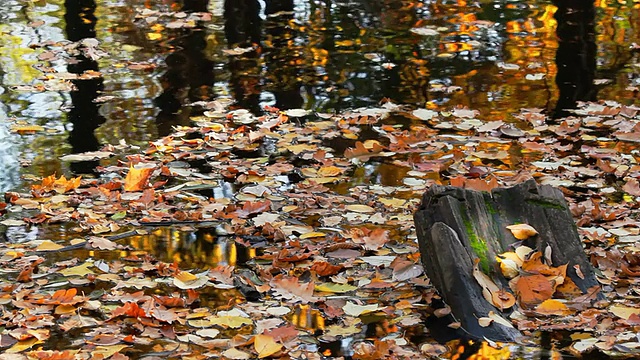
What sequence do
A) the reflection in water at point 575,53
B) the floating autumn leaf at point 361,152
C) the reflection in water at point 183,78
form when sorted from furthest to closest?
1. the reflection in water at point 575,53
2. the reflection in water at point 183,78
3. the floating autumn leaf at point 361,152

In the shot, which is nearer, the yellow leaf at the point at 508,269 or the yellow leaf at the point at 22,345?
the yellow leaf at the point at 22,345

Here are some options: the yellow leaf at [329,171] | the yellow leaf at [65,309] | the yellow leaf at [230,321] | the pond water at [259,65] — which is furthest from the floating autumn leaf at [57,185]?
the yellow leaf at [230,321]

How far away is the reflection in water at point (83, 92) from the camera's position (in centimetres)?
666

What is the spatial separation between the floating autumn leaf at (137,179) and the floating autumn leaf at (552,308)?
2.70 meters

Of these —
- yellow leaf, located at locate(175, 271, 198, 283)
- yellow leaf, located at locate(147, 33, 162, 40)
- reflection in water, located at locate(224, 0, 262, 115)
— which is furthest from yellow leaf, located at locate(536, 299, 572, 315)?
yellow leaf, located at locate(147, 33, 162, 40)

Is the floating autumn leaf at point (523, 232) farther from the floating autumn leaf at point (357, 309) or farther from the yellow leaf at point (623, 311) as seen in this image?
the floating autumn leaf at point (357, 309)

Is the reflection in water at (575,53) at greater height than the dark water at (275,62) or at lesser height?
greater

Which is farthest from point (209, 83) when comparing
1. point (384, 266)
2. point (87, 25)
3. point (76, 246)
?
point (384, 266)

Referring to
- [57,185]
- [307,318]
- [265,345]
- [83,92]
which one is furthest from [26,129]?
[265,345]

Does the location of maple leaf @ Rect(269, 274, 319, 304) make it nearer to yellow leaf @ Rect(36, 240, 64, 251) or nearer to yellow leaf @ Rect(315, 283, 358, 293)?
yellow leaf @ Rect(315, 283, 358, 293)

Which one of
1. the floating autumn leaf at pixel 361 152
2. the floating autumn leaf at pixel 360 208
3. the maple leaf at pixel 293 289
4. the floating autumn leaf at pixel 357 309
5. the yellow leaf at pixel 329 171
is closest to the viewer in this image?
the floating autumn leaf at pixel 357 309

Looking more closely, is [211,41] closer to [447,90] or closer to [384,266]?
[447,90]

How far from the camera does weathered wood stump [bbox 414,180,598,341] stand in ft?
13.2

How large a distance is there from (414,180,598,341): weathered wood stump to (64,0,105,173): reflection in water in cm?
279
